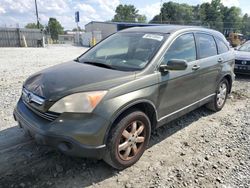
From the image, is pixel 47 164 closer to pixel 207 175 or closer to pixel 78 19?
pixel 207 175

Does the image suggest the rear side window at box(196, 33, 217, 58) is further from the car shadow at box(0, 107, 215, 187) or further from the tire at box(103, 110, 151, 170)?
the car shadow at box(0, 107, 215, 187)

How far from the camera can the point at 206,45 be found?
4.17 metres

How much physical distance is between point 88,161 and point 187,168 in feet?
4.38

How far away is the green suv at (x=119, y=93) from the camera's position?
7.85 ft

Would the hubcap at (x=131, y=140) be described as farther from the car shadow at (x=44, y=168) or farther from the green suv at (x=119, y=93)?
the car shadow at (x=44, y=168)

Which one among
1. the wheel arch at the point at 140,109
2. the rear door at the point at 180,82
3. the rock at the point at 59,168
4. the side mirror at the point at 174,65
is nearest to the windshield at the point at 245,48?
the rear door at the point at 180,82

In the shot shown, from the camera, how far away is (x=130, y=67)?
3.03 meters

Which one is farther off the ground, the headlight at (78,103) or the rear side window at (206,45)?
the rear side window at (206,45)

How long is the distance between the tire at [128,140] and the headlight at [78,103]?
413 millimetres

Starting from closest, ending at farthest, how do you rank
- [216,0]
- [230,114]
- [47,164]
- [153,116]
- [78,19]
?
[47,164] < [153,116] < [230,114] < [78,19] < [216,0]

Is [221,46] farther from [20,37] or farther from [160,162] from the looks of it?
[20,37]

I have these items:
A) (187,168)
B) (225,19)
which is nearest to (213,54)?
(187,168)

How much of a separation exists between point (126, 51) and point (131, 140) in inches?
56.8

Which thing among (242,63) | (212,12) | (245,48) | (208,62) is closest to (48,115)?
(208,62)
